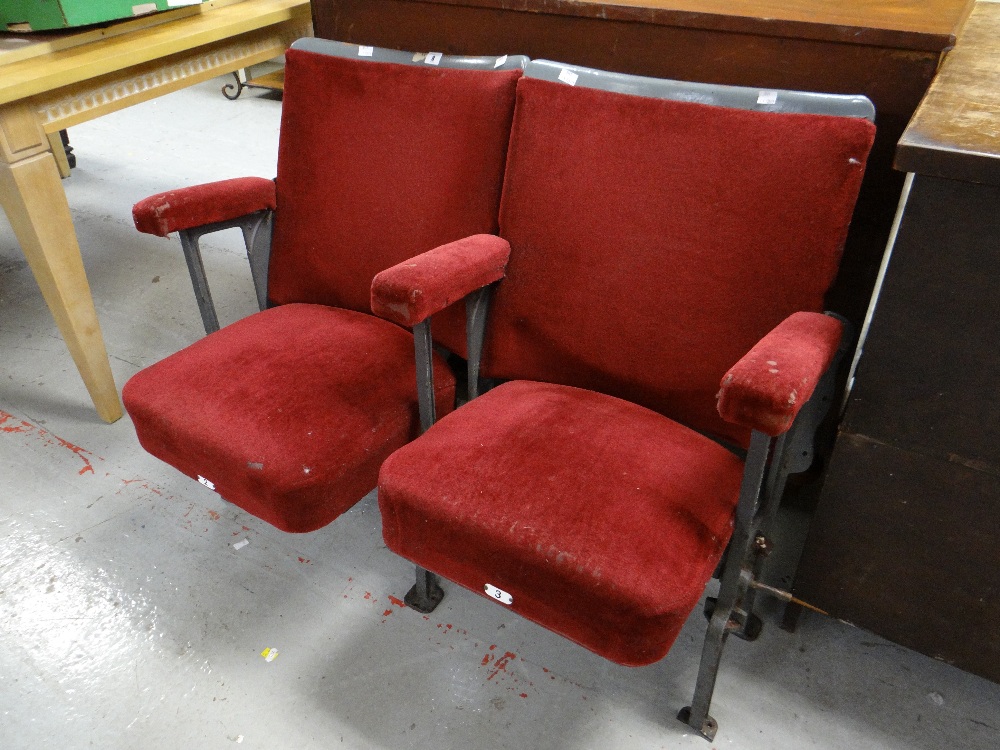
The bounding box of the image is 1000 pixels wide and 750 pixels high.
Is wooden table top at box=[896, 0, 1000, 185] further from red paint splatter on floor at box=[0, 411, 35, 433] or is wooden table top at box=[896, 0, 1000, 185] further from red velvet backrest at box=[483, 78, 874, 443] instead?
red paint splatter on floor at box=[0, 411, 35, 433]

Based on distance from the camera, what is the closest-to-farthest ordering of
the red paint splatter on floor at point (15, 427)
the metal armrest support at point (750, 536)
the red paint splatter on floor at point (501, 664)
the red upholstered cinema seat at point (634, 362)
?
the red upholstered cinema seat at point (634, 362), the metal armrest support at point (750, 536), the red paint splatter on floor at point (501, 664), the red paint splatter on floor at point (15, 427)

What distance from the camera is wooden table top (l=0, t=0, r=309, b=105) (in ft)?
4.75

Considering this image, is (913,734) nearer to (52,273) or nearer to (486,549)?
(486,549)

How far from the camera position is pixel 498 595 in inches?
38.1

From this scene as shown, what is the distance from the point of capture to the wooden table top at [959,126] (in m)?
0.78

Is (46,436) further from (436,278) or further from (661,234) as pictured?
(661,234)

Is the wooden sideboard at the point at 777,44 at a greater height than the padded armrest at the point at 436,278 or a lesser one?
greater

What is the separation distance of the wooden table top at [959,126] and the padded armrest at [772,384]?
23cm

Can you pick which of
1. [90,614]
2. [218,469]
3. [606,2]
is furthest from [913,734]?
[90,614]

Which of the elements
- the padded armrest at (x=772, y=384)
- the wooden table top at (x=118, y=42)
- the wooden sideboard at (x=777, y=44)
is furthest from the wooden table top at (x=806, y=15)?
the wooden table top at (x=118, y=42)

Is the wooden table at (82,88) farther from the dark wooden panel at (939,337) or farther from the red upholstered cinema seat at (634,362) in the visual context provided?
the dark wooden panel at (939,337)

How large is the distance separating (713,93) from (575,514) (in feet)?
2.15

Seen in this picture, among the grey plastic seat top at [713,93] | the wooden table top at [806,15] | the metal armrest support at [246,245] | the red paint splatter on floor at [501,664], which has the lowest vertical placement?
the red paint splatter on floor at [501,664]

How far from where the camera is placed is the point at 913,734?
115 cm
